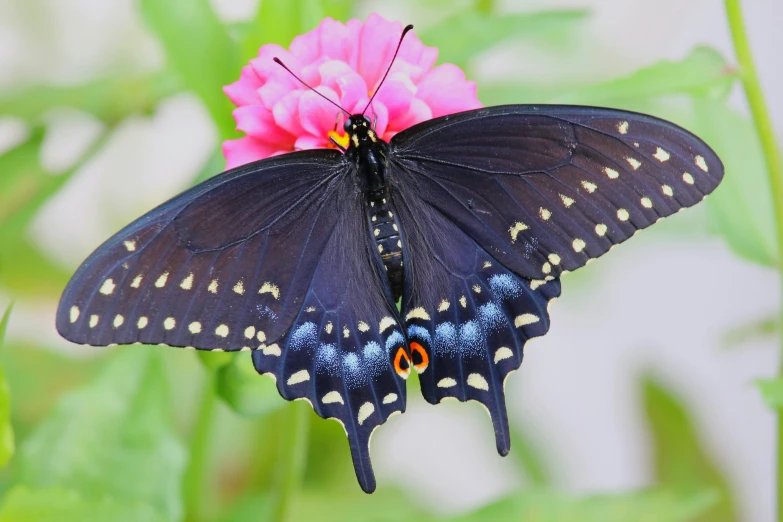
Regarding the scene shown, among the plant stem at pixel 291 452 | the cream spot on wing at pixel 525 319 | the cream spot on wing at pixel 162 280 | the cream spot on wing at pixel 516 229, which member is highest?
the cream spot on wing at pixel 516 229

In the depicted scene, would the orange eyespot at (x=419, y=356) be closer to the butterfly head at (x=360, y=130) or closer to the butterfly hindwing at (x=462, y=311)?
the butterfly hindwing at (x=462, y=311)

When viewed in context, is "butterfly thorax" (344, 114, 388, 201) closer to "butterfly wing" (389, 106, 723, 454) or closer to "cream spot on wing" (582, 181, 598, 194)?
"butterfly wing" (389, 106, 723, 454)

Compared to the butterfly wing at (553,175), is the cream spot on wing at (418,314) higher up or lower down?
lower down

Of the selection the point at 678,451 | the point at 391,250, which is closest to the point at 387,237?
the point at 391,250

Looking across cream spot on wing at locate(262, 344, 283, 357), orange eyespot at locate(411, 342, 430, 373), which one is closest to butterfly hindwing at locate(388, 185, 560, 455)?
orange eyespot at locate(411, 342, 430, 373)

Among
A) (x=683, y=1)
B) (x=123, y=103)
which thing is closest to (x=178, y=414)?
(x=123, y=103)

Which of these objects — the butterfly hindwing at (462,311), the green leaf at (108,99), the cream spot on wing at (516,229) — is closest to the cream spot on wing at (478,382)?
the butterfly hindwing at (462,311)

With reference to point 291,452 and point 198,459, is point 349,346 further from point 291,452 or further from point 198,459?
point 198,459
